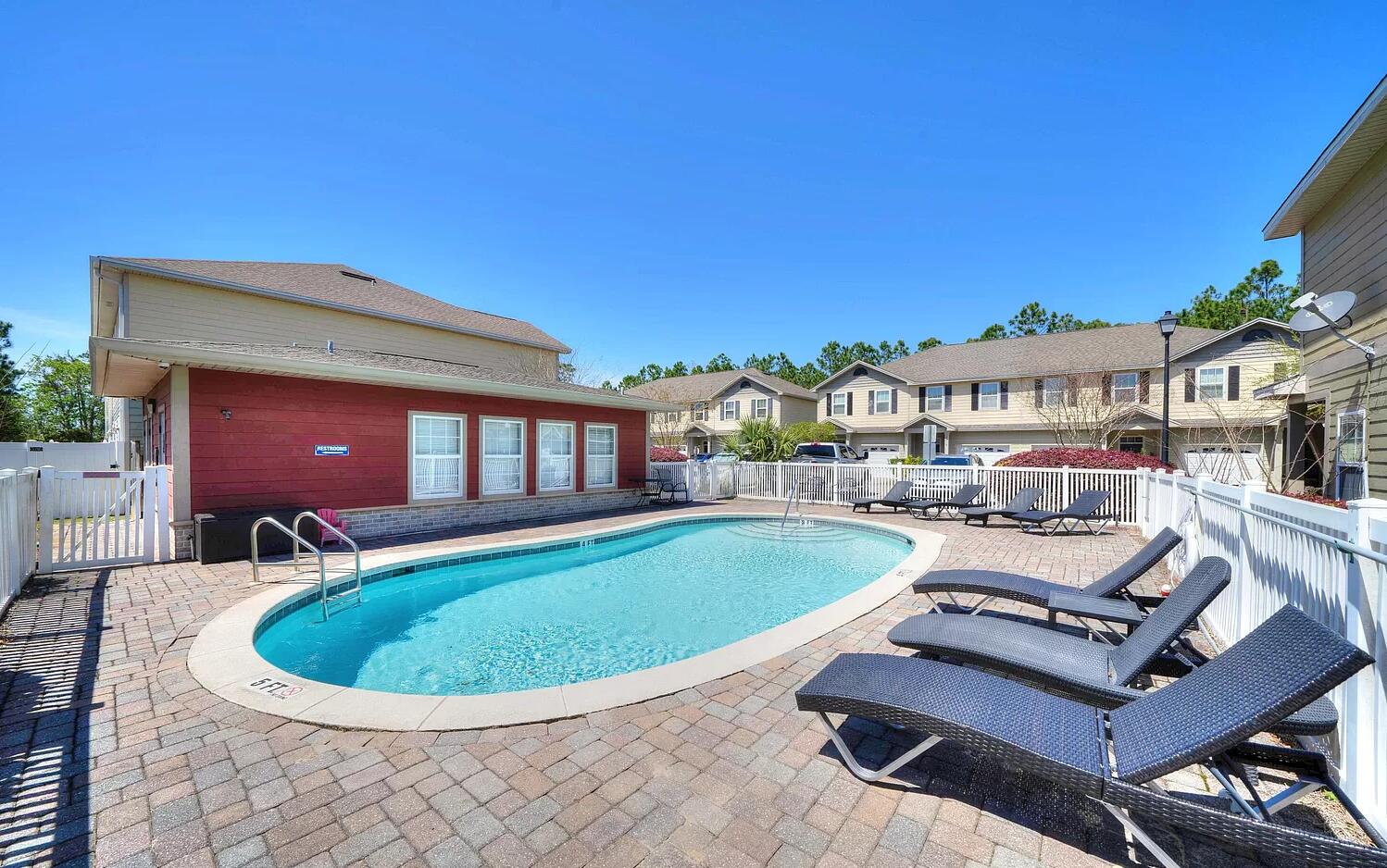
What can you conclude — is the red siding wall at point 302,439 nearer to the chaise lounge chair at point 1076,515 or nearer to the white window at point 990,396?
the chaise lounge chair at point 1076,515

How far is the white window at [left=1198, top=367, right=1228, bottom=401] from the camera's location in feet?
74.8

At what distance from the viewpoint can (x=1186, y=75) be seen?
10.2 m

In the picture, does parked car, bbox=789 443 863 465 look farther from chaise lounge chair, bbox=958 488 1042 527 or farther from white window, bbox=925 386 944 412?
white window, bbox=925 386 944 412

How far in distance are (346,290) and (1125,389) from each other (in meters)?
31.7

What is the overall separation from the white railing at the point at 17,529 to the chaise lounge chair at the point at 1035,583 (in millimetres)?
8773

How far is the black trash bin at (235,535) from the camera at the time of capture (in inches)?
292

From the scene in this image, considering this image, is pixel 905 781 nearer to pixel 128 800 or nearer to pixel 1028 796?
pixel 1028 796

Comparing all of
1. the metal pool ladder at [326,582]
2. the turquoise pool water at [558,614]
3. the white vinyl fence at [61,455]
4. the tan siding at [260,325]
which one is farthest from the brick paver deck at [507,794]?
the white vinyl fence at [61,455]

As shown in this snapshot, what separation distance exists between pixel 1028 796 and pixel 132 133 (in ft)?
55.6

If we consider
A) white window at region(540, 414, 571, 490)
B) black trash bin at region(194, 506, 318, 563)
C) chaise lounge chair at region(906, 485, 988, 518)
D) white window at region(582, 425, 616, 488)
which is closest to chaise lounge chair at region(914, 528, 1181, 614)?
chaise lounge chair at region(906, 485, 988, 518)

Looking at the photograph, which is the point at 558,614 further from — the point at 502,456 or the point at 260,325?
the point at 260,325

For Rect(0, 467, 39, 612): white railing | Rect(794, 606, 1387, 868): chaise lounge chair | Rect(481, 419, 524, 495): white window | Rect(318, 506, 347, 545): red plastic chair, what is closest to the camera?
Rect(794, 606, 1387, 868): chaise lounge chair

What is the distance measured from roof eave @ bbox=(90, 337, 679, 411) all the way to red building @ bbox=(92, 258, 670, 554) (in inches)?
1.1

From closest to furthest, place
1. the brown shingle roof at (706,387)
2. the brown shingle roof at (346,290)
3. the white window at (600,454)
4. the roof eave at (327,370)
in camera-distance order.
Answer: the roof eave at (327,370) < the brown shingle roof at (346,290) < the white window at (600,454) < the brown shingle roof at (706,387)
